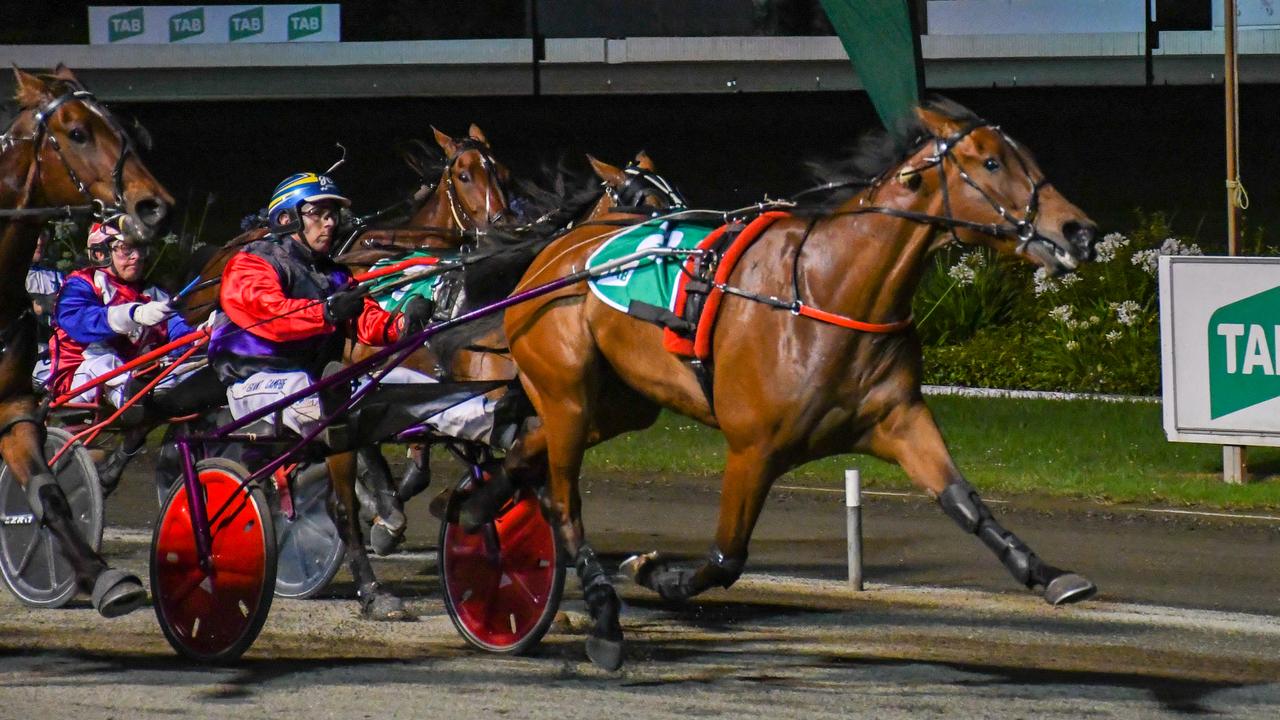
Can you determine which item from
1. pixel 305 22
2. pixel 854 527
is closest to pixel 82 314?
pixel 854 527

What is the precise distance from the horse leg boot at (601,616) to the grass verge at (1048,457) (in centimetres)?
441

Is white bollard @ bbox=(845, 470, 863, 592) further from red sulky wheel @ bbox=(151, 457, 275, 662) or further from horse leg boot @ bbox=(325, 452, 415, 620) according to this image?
red sulky wheel @ bbox=(151, 457, 275, 662)

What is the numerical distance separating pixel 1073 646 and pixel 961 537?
2.53 m

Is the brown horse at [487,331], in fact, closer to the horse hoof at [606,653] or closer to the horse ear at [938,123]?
the horse hoof at [606,653]

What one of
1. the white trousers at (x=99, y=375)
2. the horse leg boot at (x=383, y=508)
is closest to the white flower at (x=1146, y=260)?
the horse leg boot at (x=383, y=508)

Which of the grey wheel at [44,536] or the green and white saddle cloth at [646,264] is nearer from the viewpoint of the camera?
the green and white saddle cloth at [646,264]

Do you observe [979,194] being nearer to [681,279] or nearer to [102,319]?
[681,279]

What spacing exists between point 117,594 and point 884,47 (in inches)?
291

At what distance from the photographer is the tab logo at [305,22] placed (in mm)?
22062

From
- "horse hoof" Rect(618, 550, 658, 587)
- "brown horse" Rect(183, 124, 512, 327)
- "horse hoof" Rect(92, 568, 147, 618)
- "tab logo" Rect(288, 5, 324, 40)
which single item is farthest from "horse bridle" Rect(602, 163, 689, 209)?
"tab logo" Rect(288, 5, 324, 40)

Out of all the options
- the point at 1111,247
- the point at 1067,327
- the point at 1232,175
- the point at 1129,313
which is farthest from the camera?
the point at 1111,247

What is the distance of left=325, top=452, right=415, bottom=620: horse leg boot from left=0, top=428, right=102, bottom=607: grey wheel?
0.95m

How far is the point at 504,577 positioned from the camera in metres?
7.00

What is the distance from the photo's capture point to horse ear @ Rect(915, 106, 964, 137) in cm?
620
